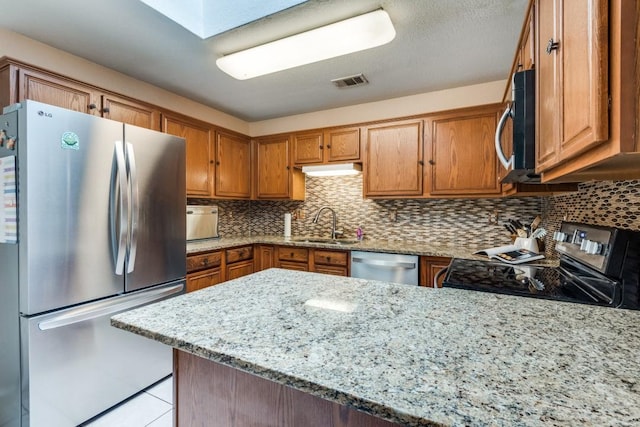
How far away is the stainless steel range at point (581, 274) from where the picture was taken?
1067 millimetres

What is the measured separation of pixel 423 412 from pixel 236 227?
11.5 ft

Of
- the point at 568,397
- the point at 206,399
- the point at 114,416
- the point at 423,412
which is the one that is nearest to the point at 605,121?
the point at 568,397

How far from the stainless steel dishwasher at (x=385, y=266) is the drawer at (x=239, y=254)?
1.15 m

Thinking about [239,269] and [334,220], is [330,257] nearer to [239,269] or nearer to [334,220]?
[334,220]

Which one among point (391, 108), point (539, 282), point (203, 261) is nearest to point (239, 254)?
point (203, 261)

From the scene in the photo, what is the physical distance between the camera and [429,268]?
2.47 m

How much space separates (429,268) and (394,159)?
3.55 feet

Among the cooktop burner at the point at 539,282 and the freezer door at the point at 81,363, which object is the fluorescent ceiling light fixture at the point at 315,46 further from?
the freezer door at the point at 81,363

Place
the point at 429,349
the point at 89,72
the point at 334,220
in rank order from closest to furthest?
the point at 429,349 < the point at 89,72 < the point at 334,220

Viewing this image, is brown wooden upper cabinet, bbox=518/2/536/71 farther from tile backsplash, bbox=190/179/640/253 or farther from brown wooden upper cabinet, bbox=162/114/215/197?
brown wooden upper cabinet, bbox=162/114/215/197

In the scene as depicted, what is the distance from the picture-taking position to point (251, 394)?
2.53 feet

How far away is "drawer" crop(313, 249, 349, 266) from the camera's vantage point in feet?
9.11

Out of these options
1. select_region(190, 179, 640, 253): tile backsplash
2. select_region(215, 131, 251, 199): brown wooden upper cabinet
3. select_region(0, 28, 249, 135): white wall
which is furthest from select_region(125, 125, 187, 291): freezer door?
select_region(190, 179, 640, 253): tile backsplash

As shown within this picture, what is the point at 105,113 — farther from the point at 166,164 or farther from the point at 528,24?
the point at 528,24
